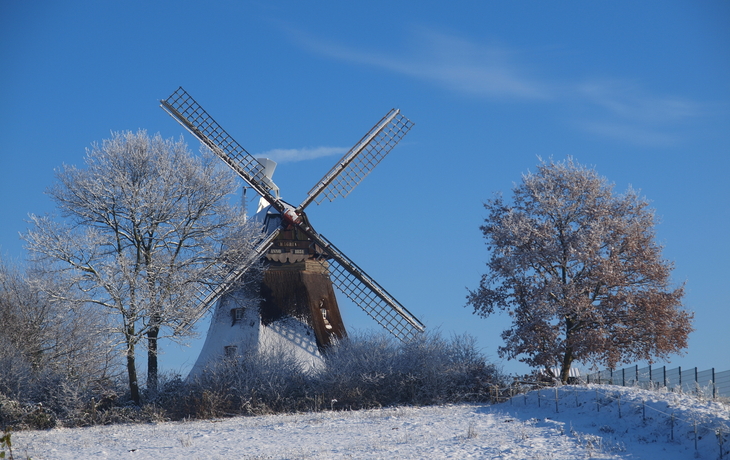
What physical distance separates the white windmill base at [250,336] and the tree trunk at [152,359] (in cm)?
136

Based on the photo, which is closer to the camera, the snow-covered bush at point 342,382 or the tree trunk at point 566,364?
the snow-covered bush at point 342,382

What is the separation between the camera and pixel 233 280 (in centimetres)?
2484

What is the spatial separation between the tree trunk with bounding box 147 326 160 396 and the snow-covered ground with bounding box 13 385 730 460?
3.26 meters

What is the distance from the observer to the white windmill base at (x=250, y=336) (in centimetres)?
2491

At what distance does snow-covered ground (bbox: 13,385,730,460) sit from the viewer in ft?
43.4

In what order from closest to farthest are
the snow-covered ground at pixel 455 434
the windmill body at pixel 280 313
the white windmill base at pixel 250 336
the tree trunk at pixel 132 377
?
the snow-covered ground at pixel 455 434
the tree trunk at pixel 132 377
the white windmill base at pixel 250 336
the windmill body at pixel 280 313

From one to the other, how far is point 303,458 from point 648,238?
16.9m

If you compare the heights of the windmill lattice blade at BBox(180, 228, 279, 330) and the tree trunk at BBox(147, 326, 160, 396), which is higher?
the windmill lattice blade at BBox(180, 228, 279, 330)

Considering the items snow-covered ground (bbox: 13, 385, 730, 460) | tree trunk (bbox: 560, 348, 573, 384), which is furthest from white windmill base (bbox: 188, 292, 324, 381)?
tree trunk (bbox: 560, 348, 573, 384)

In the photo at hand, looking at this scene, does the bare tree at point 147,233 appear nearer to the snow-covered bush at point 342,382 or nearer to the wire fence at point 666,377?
the snow-covered bush at point 342,382

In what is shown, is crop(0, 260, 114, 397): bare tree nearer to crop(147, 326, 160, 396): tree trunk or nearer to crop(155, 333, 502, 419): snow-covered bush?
crop(147, 326, 160, 396): tree trunk

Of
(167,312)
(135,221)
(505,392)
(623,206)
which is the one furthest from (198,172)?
(623,206)

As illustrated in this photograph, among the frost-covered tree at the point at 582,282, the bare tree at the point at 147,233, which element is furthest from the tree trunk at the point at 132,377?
the frost-covered tree at the point at 582,282

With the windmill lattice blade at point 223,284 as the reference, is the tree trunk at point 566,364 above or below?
below
